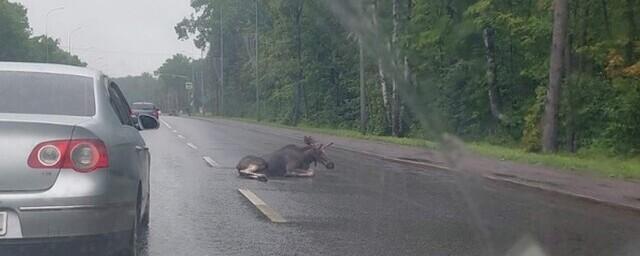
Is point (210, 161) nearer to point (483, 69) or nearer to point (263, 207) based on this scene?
point (263, 207)

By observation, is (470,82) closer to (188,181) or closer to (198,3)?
(188,181)

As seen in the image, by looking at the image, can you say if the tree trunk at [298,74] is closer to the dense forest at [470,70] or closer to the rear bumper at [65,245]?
the dense forest at [470,70]

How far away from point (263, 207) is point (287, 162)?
4495 millimetres

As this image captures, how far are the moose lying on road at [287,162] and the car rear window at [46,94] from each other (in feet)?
28.1

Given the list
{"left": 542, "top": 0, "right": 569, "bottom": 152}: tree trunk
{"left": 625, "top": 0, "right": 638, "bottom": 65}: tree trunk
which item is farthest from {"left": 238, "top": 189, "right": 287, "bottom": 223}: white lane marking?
{"left": 625, "top": 0, "right": 638, "bottom": 65}: tree trunk

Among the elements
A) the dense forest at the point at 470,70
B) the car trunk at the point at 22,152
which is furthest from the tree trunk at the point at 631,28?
the car trunk at the point at 22,152

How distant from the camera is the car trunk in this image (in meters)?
5.23

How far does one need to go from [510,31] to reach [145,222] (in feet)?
76.4

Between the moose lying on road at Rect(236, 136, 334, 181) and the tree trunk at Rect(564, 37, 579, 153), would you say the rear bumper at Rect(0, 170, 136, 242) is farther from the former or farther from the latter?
the tree trunk at Rect(564, 37, 579, 153)

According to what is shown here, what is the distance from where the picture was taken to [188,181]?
45.8ft

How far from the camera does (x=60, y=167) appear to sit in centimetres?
538

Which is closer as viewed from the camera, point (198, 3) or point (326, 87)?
point (326, 87)

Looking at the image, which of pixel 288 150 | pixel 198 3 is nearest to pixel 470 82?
pixel 288 150

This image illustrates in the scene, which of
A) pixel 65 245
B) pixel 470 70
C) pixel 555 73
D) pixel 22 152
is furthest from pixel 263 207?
pixel 470 70
